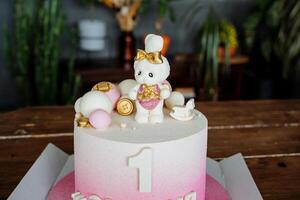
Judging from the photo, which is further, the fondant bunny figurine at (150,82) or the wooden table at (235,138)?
the wooden table at (235,138)

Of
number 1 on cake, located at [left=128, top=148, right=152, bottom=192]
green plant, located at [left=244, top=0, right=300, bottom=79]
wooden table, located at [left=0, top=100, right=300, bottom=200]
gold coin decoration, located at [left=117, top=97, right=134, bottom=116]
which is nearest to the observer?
number 1 on cake, located at [left=128, top=148, right=152, bottom=192]

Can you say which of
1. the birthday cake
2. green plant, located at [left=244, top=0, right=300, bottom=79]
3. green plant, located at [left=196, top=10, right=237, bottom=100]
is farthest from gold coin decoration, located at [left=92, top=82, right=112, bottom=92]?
green plant, located at [left=244, top=0, right=300, bottom=79]

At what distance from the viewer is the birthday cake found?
816 mm

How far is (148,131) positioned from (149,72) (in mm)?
117

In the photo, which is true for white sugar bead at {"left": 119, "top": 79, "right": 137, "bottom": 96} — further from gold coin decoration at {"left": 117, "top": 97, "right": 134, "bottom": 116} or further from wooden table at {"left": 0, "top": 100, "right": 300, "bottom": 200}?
wooden table at {"left": 0, "top": 100, "right": 300, "bottom": 200}

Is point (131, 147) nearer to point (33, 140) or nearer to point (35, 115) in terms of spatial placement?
point (33, 140)

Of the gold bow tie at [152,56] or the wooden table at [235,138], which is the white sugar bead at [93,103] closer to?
the gold bow tie at [152,56]

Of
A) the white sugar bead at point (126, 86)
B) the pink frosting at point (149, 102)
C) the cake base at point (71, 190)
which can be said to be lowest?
the cake base at point (71, 190)

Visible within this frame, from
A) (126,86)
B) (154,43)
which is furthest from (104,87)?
(154,43)

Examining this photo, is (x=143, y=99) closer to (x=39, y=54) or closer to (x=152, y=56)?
(x=152, y=56)

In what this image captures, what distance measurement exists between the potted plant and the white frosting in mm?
1976

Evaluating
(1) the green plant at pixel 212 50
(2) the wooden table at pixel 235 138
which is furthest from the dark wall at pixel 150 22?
(2) the wooden table at pixel 235 138

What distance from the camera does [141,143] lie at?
0.80 metres

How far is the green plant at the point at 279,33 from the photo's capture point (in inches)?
105
